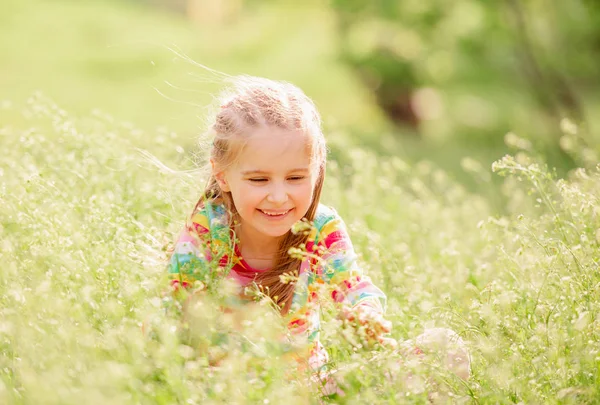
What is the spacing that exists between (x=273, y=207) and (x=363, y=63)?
799 cm

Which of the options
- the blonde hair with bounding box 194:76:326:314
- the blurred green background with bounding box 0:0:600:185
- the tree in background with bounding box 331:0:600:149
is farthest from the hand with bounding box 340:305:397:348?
the tree in background with bounding box 331:0:600:149

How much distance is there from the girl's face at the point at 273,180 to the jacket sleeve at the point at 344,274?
20 cm

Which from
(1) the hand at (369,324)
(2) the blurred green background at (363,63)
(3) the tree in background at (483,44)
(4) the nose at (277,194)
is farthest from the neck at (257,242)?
(3) the tree in background at (483,44)

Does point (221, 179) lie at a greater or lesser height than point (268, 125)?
lesser

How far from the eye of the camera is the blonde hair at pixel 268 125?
11.2 feet

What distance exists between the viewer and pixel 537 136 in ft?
35.6

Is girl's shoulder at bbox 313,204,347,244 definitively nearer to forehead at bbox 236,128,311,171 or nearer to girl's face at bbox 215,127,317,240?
girl's face at bbox 215,127,317,240

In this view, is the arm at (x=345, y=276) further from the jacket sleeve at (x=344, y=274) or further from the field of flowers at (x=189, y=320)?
the field of flowers at (x=189, y=320)

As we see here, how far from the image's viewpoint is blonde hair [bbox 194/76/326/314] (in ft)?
11.2

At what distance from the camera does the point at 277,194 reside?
3.32m

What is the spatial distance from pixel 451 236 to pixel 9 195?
244 cm

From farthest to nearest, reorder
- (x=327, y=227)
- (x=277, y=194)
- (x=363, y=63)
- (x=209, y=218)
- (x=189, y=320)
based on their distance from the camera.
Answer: (x=363, y=63) → (x=327, y=227) → (x=209, y=218) → (x=277, y=194) → (x=189, y=320)

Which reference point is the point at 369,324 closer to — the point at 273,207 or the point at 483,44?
the point at 273,207

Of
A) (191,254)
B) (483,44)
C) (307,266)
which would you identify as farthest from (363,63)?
Answer: (191,254)
